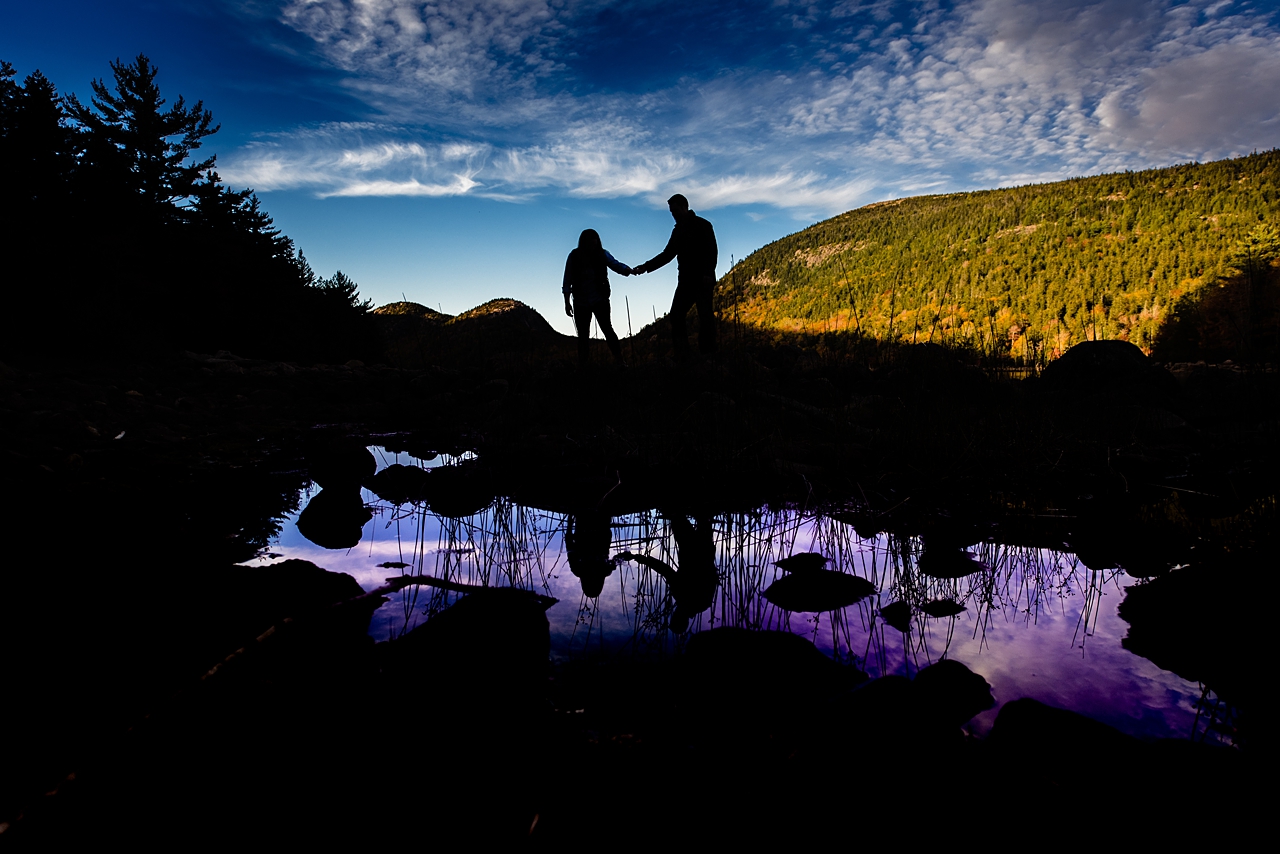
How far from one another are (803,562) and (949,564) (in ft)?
2.03

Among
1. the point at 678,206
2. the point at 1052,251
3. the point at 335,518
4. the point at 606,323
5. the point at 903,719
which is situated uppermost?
the point at 1052,251

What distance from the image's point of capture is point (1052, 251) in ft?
317

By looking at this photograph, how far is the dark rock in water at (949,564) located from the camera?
243 centimetres

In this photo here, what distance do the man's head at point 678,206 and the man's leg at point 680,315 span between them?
98 cm

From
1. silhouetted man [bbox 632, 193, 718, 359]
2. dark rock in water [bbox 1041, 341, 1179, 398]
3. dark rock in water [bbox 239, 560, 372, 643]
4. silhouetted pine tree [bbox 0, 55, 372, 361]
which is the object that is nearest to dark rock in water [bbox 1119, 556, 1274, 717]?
dark rock in water [bbox 239, 560, 372, 643]

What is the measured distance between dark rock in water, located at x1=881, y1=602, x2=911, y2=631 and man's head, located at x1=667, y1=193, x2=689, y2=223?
745 centimetres

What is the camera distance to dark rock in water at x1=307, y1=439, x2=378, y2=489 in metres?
4.27

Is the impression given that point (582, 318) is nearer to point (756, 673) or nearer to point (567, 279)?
point (567, 279)

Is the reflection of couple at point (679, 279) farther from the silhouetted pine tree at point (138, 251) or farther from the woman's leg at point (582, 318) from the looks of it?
the silhouetted pine tree at point (138, 251)

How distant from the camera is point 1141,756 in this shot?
119cm

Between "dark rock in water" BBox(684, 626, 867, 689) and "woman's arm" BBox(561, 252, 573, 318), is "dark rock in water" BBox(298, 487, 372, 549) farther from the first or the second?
"woman's arm" BBox(561, 252, 573, 318)

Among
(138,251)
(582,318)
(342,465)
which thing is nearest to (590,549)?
(342,465)

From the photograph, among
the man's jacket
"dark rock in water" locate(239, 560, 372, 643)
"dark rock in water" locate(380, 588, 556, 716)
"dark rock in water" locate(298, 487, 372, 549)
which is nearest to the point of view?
"dark rock in water" locate(380, 588, 556, 716)

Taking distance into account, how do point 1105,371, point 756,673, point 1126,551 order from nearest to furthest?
point 756,673 < point 1126,551 < point 1105,371
